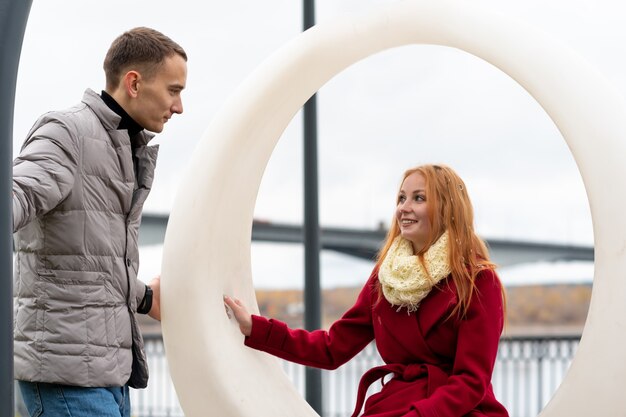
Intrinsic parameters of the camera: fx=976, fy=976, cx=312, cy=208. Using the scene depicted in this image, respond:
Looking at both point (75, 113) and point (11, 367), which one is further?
point (75, 113)

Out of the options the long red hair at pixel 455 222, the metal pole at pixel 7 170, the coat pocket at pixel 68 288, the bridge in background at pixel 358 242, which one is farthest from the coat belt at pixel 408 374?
the bridge in background at pixel 358 242

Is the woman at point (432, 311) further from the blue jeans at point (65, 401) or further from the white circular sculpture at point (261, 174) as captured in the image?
the blue jeans at point (65, 401)

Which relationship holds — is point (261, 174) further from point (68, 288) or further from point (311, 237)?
point (68, 288)

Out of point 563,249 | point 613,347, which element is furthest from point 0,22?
point 563,249

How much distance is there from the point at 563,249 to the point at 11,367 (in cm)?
2070

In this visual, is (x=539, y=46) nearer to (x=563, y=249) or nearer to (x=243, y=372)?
(x=243, y=372)

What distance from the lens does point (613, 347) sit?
3.62 m

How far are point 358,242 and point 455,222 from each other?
55.7ft

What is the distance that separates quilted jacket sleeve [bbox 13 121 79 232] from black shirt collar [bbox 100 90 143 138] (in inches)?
11.1

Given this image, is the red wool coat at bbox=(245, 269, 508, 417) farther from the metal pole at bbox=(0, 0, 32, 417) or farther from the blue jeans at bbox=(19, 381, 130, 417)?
the metal pole at bbox=(0, 0, 32, 417)

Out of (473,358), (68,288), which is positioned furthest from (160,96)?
(473,358)

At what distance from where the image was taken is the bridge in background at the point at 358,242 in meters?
16.7

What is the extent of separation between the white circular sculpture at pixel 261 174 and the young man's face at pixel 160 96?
53 centimetres

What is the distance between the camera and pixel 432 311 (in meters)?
3.73
